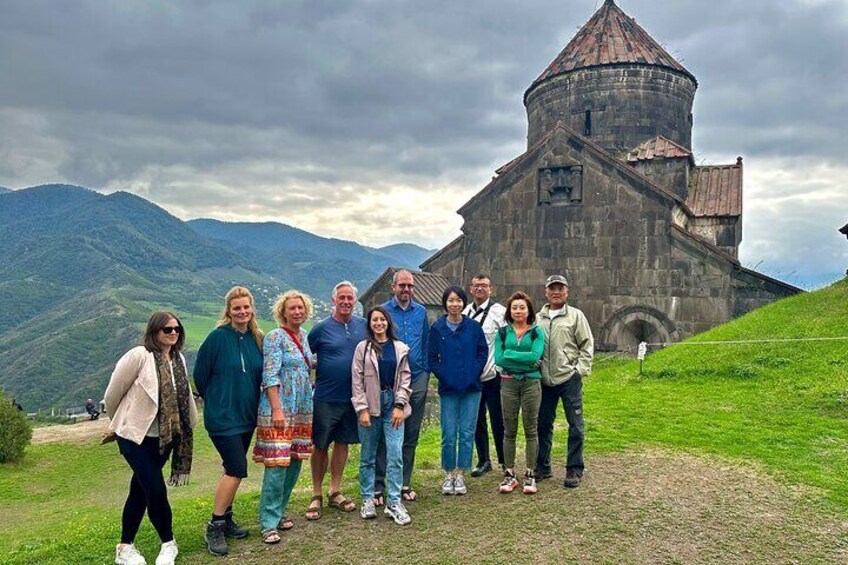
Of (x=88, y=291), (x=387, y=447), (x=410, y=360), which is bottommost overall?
(x=387, y=447)

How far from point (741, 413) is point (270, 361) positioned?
603 cm

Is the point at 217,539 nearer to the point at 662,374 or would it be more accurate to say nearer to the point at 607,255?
the point at 662,374

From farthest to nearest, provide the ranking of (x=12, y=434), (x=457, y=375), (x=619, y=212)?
(x=12, y=434) < (x=619, y=212) < (x=457, y=375)

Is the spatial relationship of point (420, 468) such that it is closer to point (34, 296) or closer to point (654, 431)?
point (654, 431)

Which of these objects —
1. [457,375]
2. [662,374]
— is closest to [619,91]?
[662,374]

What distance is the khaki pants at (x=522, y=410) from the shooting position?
4.58m

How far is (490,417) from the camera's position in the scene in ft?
16.5

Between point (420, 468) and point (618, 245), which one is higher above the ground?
point (618, 245)

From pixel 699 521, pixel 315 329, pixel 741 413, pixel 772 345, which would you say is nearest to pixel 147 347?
pixel 315 329

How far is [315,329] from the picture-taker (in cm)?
430

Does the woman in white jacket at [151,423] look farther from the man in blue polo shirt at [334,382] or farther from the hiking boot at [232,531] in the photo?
the man in blue polo shirt at [334,382]

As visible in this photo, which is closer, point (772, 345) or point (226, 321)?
point (226, 321)

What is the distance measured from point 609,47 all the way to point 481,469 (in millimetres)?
15086

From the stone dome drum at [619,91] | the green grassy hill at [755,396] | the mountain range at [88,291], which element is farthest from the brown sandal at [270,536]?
the mountain range at [88,291]
